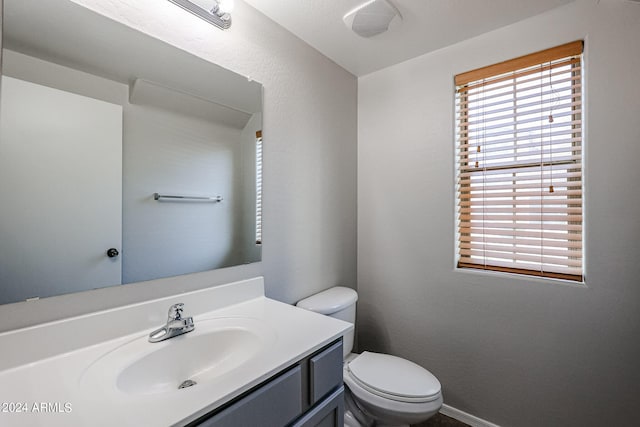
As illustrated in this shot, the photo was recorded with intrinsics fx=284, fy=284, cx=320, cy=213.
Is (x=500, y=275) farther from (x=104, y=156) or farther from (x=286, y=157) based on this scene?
(x=104, y=156)

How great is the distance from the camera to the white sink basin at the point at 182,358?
80 centimetres

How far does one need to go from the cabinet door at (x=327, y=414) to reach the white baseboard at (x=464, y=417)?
1.08 m

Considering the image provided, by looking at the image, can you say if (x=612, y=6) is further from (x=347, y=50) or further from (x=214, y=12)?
(x=214, y=12)

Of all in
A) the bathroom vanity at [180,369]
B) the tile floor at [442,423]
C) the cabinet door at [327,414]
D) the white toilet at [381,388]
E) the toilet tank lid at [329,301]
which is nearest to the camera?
the bathroom vanity at [180,369]

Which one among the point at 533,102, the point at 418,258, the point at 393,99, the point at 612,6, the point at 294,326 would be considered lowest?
the point at 294,326

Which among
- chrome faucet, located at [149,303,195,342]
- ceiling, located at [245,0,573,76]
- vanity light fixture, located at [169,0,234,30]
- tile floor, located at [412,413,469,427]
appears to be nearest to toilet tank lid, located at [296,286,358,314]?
chrome faucet, located at [149,303,195,342]

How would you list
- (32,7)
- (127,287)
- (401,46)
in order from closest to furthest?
(32,7) → (127,287) → (401,46)

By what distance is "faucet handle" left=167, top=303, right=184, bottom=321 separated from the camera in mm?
1021

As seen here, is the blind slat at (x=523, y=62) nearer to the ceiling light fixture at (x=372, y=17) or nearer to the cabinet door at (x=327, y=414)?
the ceiling light fixture at (x=372, y=17)

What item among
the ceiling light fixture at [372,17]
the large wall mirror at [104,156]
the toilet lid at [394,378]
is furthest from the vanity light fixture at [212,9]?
the toilet lid at [394,378]

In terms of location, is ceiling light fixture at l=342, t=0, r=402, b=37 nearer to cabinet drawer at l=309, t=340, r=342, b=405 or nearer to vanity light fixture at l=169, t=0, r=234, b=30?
vanity light fixture at l=169, t=0, r=234, b=30

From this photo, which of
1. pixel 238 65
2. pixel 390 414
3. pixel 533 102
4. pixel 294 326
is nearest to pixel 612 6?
pixel 533 102

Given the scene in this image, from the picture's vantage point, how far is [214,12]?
3.88ft

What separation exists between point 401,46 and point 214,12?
1.11 metres
